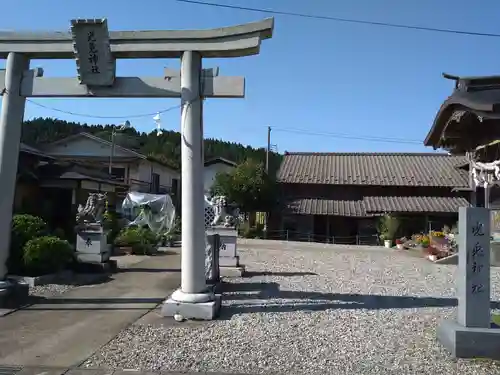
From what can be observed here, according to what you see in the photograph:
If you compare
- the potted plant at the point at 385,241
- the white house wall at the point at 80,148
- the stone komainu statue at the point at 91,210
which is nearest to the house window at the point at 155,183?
the white house wall at the point at 80,148

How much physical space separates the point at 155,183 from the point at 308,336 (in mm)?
27459

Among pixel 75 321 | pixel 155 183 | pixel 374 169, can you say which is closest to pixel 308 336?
pixel 75 321

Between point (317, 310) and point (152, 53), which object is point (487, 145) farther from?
point (152, 53)

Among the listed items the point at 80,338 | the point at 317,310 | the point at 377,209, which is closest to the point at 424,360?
the point at 317,310

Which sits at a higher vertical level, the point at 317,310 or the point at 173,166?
the point at 173,166

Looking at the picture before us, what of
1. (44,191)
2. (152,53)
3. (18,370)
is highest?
(152,53)

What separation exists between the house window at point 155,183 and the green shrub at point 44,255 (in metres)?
21.5

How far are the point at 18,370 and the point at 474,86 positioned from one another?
5.86m

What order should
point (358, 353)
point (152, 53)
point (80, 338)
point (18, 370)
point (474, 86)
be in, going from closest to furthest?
point (18, 370) < point (474, 86) < point (358, 353) < point (80, 338) < point (152, 53)

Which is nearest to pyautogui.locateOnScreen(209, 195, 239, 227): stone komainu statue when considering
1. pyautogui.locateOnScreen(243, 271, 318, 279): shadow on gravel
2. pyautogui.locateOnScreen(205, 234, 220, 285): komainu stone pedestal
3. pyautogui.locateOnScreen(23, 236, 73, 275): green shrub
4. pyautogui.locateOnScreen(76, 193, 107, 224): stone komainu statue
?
pyautogui.locateOnScreen(243, 271, 318, 279): shadow on gravel

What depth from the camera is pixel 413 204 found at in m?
28.9

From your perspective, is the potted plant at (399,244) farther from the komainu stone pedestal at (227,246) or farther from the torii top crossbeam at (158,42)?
the torii top crossbeam at (158,42)

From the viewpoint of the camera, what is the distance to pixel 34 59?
807 centimetres

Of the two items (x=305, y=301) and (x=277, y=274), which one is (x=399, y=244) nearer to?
(x=277, y=274)
